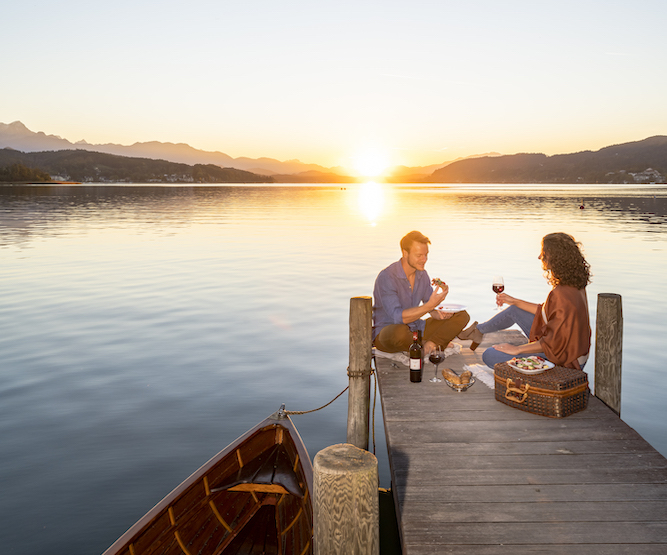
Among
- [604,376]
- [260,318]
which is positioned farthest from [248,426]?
[260,318]

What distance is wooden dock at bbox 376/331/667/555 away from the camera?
371 cm

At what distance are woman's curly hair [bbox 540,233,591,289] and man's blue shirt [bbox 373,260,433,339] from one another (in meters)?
2.13

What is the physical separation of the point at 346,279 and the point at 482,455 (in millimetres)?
15945

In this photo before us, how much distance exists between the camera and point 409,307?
26.1ft

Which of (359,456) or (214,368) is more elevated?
(359,456)

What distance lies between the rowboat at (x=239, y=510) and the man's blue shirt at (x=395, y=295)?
2.84 m

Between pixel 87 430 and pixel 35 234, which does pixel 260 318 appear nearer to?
pixel 87 430

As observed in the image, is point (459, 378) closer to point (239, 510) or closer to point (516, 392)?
point (516, 392)

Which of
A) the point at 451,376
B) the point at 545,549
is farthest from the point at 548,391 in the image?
the point at 545,549

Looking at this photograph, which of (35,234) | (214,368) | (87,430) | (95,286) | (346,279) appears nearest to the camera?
(87,430)

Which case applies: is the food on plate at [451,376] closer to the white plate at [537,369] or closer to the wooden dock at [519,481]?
the wooden dock at [519,481]

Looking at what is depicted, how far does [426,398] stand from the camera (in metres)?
6.37

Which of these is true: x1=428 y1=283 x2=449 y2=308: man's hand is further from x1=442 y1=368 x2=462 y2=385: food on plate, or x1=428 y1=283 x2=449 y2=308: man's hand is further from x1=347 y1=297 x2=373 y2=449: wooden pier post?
x1=347 y1=297 x2=373 y2=449: wooden pier post

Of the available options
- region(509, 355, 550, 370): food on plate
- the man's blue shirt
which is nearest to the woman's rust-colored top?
region(509, 355, 550, 370): food on plate
